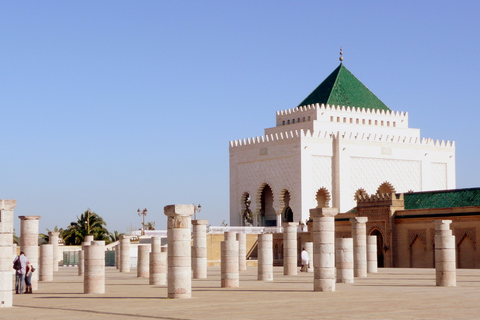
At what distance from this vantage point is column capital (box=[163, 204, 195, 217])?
14.4 m

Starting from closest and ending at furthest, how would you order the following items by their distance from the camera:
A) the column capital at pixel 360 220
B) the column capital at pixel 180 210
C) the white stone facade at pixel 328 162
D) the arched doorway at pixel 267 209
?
the column capital at pixel 180 210 → the column capital at pixel 360 220 → the white stone facade at pixel 328 162 → the arched doorway at pixel 267 209

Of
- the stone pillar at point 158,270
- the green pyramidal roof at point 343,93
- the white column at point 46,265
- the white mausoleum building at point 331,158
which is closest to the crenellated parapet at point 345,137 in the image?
the white mausoleum building at point 331,158

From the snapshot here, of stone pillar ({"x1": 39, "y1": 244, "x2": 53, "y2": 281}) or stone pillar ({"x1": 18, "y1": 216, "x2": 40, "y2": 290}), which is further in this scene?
stone pillar ({"x1": 39, "y1": 244, "x2": 53, "y2": 281})

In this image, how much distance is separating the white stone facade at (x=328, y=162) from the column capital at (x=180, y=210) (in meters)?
30.9

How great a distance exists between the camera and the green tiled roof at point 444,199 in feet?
105

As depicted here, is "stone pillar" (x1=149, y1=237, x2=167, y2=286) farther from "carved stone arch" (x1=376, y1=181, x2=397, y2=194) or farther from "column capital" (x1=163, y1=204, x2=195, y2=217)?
"carved stone arch" (x1=376, y1=181, x2=397, y2=194)

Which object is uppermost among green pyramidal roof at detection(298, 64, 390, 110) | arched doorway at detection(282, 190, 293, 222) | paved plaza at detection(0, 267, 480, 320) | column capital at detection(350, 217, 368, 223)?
green pyramidal roof at detection(298, 64, 390, 110)

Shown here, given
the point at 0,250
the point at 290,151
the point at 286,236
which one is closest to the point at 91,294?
the point at 0,250

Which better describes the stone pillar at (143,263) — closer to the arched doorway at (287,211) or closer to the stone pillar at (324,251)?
the stone pillar at (324,251)

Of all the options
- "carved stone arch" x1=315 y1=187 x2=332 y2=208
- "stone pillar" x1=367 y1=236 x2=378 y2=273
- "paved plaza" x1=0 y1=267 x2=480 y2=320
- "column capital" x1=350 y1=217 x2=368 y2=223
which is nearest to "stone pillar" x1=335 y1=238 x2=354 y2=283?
"paved plaza" x1=0 y1=267 x2=480 y2=320

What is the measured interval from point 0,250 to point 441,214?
21377mm

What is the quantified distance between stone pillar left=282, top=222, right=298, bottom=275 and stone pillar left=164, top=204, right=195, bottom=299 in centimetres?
1034

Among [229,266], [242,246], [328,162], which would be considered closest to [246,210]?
[328,162]

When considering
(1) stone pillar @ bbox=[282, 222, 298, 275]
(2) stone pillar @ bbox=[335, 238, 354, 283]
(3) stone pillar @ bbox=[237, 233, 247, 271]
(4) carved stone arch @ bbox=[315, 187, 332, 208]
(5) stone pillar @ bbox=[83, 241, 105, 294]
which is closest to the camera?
(5) stone pillar @ bbox=[83, 241, 105, 294]
